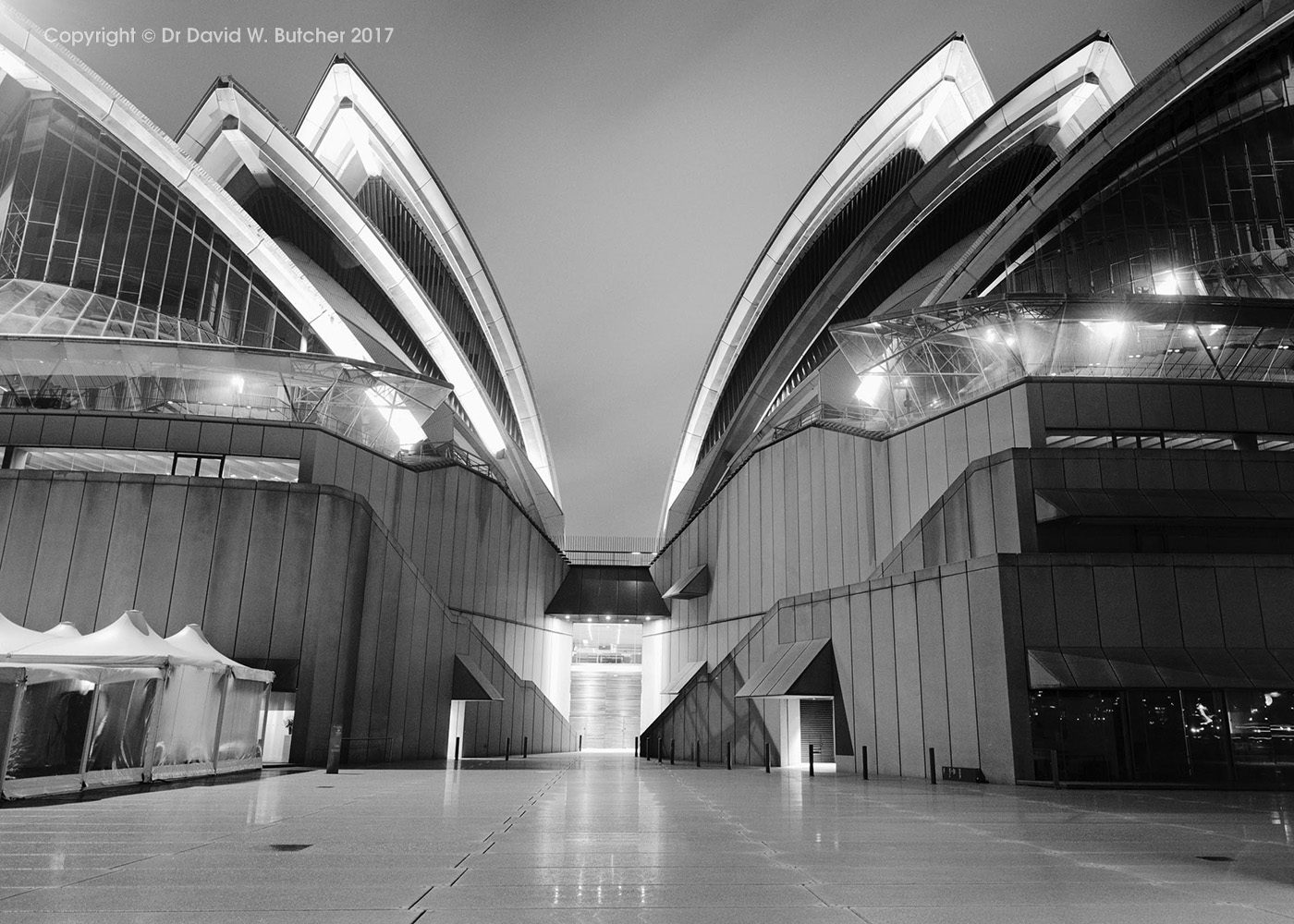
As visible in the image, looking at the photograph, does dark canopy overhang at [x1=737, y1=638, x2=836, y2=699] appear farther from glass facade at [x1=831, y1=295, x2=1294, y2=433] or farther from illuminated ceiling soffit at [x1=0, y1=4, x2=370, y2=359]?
illuminated ceiling soffit at [x1=0, y1=4, x2=370, y2=359]

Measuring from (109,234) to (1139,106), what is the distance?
3789 cm

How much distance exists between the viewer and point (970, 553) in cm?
1967

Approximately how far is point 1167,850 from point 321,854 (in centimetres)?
697

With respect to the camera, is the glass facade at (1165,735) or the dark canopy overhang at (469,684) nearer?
the glass facade at (1165,735)

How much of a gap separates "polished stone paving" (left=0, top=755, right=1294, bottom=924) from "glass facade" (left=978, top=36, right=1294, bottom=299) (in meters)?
20.2

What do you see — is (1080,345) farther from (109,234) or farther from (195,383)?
(109,234)

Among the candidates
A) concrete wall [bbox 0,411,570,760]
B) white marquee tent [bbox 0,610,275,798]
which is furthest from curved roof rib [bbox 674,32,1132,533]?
white marquee tent [bbox 0,610,275,798]

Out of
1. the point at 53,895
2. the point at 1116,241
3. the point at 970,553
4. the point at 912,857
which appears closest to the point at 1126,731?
the point at 970,553

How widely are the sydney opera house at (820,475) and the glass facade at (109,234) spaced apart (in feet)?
0.47

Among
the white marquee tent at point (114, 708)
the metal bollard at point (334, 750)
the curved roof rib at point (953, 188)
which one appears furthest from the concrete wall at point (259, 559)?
the curved roof rib at point (953, 188)

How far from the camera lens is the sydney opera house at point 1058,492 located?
16.2 metres

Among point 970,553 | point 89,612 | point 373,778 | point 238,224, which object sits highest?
point 238,224

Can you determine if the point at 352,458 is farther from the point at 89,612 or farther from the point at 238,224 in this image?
the point at 238,224

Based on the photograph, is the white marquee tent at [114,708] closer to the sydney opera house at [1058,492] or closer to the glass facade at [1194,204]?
the sydney opera house at [1058,492]
